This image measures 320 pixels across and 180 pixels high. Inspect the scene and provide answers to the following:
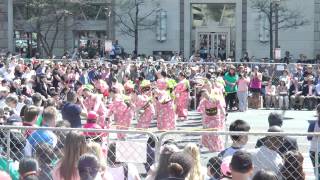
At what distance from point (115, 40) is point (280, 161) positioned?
36.6 m

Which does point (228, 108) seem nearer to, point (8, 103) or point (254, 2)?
point (8, 103)

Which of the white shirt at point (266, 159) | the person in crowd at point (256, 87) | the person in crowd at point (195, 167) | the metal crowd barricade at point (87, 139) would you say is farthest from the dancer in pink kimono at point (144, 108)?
the person in crowd at point (195, 167)

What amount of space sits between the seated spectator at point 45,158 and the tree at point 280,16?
3326 cm

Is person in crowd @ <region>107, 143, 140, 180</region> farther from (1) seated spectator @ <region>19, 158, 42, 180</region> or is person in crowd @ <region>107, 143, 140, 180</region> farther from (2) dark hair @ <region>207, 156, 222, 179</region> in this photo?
(1) seated spectator @ <region>19, 158, 42, 180</region>

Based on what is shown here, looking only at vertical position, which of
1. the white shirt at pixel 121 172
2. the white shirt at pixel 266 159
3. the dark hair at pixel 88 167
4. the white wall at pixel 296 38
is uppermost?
the white wall at pixel 296 38

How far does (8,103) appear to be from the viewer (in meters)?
13.5

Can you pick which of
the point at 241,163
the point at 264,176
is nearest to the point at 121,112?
the point at 241,163

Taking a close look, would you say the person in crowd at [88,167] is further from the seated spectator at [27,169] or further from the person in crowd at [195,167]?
the person in crowd at [195,167]

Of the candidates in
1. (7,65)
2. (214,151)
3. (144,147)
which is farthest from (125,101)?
(7,65)

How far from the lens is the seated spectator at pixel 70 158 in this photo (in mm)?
7477

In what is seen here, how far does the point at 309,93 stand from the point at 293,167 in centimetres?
1749

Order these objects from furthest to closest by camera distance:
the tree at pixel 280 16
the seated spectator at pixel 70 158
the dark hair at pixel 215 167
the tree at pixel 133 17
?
the tree at pixel 133 17 < the tree at pixel 280 16 < the dark hair at pixel 215 167 < the seated spectator at pixel 70 158

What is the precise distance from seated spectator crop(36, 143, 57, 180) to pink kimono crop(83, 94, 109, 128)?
24.4 feet

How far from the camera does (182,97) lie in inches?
887
